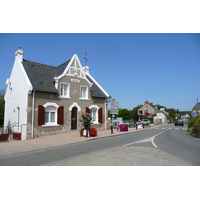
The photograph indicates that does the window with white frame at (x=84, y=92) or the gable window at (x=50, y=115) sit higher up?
the window with white frame at (x=84, y=92)

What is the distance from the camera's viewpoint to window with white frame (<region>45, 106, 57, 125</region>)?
15969 millimetres

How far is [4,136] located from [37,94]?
443cm

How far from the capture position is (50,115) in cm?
1623

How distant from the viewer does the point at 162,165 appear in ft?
18.8

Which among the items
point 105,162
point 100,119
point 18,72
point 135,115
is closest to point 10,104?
point 18,72

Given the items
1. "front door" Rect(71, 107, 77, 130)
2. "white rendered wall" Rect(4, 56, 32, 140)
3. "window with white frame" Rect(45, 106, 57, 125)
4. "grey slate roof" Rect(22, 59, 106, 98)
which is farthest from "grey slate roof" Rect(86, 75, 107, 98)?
"white rendered wall" Rect(4, 56, 32, 140)

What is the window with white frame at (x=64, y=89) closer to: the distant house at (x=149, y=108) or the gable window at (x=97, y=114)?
the gable window at (x=97, y=114)

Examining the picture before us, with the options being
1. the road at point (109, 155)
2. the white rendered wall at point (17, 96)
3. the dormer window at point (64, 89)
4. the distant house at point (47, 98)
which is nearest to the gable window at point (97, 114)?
the distant house at point (47, 98)

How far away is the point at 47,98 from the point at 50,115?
67.2 inches

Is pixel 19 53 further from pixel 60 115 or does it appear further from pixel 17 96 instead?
pixel 60 115

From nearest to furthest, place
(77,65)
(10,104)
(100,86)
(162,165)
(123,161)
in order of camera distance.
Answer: (162,165), (123,161), (10,104), (77,65), (100,86)

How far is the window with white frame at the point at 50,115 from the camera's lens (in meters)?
16.0

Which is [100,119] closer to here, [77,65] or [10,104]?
[77,65]

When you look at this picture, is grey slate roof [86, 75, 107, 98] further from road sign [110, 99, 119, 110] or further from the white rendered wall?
the white rendered wall
